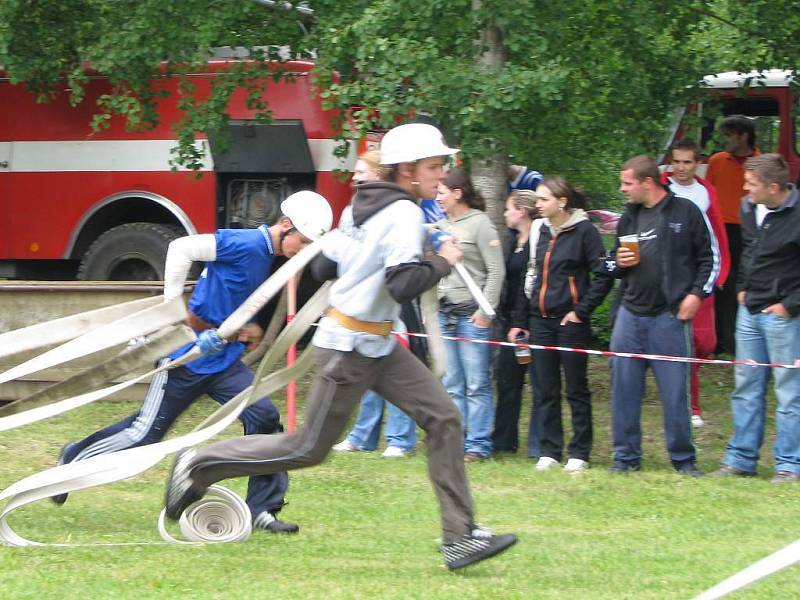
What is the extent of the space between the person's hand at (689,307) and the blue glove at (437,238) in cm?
303

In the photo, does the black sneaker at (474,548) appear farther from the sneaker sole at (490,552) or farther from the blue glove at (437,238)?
the blue glove at (437,238)

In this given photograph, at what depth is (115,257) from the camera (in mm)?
13258

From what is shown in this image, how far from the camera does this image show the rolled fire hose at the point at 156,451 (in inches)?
237

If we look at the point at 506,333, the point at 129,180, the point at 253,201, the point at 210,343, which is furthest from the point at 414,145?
the point at 129,180

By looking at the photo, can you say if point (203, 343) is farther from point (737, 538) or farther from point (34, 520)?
point (737, 538)

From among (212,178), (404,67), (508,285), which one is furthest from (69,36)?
(508,285)

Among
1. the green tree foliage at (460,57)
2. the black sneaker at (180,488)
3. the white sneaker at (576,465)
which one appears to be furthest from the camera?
the green tree foliage at (460,57)

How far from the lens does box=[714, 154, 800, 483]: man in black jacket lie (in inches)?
316

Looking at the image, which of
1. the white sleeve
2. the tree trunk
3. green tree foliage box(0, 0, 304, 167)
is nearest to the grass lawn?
the white sleeve

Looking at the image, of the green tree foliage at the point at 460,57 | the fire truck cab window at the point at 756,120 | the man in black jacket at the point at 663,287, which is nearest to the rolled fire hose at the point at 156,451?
the man in black jacket at the point at 663,287

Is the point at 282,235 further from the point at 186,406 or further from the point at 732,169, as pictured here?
the point at 732,169

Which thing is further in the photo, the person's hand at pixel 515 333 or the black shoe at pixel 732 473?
the person's hand at pixel 515 333

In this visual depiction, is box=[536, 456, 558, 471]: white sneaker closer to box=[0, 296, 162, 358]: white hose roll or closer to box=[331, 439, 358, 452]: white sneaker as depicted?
box=[331, 439, 358, 452]: white sneaker

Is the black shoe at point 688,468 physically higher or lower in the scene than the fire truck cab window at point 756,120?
lower
